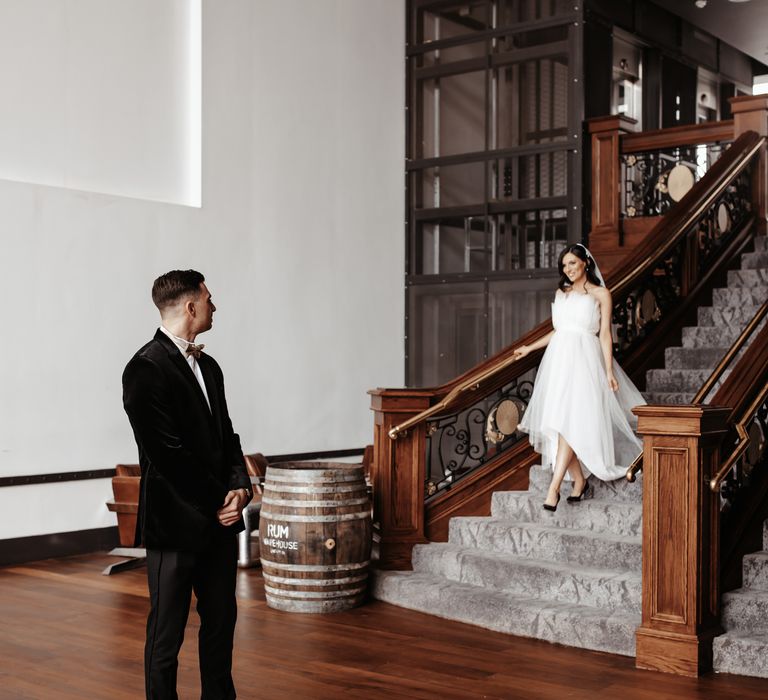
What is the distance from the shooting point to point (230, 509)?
11.7 feet

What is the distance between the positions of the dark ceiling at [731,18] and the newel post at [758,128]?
3.55 metres

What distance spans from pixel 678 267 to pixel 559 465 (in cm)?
264

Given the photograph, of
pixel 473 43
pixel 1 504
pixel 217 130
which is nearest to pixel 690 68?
pixel 473 43

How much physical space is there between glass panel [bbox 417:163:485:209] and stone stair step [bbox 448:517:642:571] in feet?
16.7

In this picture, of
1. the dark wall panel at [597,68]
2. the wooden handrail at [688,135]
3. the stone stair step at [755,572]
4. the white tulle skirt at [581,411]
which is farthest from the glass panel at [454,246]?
the stone stair step at [755,572]

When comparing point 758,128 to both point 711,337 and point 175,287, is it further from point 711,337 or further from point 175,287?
point 175,287

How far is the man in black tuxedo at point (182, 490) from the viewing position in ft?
11.3

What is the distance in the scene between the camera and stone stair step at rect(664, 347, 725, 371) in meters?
7.55

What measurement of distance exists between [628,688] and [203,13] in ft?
22.2

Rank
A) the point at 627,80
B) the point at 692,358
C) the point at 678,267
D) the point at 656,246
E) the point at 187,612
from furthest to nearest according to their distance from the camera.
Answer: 1. the point at 627,80
2. the point at 678,267
3. the point at 692,358
4. the point at 656,246
5. the point at 187,612

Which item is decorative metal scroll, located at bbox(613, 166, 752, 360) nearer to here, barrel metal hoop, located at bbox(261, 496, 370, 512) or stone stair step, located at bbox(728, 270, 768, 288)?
stone stair step, located at bbox(728, 270, 768, 288)

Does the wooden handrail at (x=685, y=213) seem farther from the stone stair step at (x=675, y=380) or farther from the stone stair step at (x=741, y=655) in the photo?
the stone stair step at (x=741, y=655)

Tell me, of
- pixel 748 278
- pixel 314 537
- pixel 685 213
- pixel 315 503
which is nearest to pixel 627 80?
pixel 748 278

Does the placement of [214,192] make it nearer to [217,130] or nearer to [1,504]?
[217,130]
